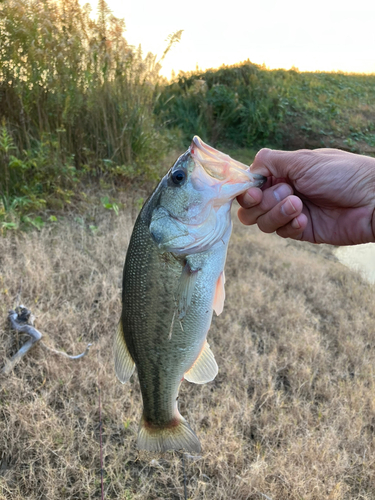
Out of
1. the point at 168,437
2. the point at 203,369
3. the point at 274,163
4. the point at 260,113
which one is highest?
the point at 260,113

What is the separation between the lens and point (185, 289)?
1315 mm

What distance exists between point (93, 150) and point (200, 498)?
4.68 metres

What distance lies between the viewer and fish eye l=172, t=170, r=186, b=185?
1.41 metres

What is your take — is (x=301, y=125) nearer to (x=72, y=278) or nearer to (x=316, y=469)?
(x=72, y=278)

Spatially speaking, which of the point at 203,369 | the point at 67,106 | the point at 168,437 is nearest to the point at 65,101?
the point at 67,106

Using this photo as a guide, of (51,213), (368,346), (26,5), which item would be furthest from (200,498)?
(26,5)

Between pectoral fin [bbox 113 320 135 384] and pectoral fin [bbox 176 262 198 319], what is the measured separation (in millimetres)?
295

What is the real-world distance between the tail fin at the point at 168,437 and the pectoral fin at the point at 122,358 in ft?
0.82

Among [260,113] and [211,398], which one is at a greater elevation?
[260,113]

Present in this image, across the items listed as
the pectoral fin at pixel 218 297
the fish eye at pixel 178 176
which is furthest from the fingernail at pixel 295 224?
the fish eye at pixel 178 176

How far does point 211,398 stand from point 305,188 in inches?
61.5

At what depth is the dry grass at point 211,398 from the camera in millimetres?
2020

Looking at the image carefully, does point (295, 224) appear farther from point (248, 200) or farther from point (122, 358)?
point (122, 358)

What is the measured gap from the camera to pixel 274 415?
2.47 metres
